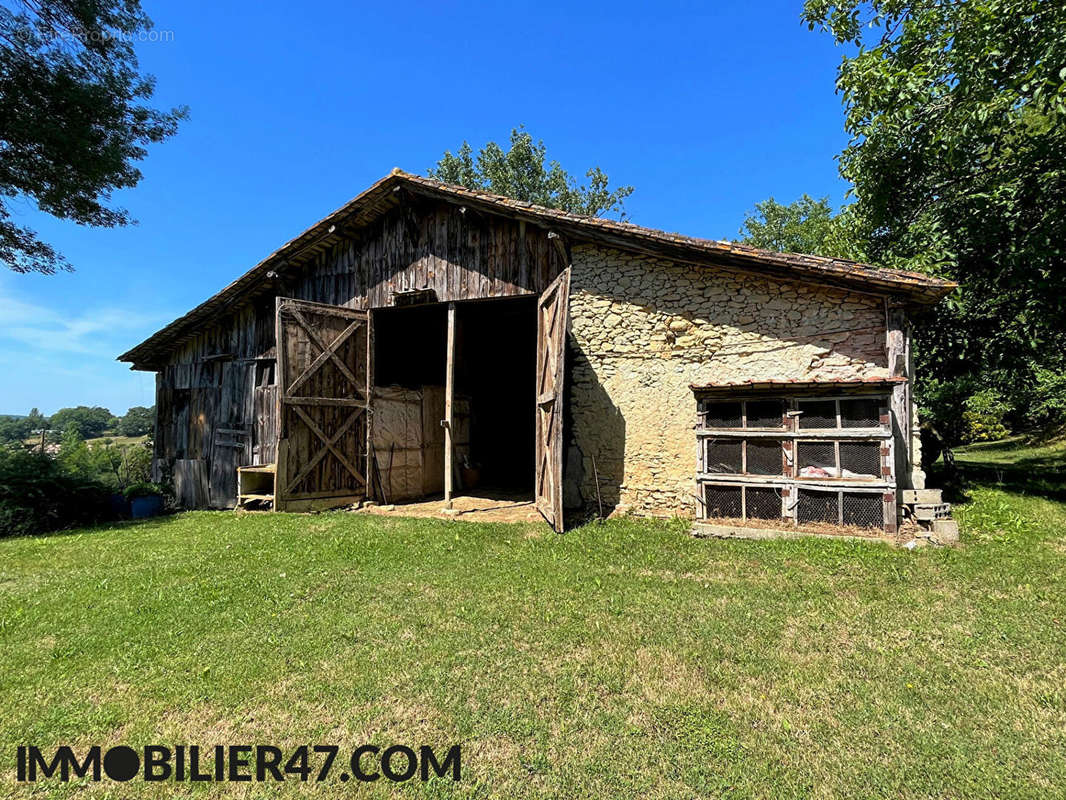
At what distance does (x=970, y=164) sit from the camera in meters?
9.17

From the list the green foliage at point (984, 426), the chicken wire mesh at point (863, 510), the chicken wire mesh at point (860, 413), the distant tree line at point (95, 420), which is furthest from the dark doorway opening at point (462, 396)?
the distant tree line at point (95, 420)

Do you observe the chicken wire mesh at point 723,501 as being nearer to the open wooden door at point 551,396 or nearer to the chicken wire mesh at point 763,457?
the chicken wire mesh at point 763,457

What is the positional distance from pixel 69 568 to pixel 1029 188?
1532 centimetres

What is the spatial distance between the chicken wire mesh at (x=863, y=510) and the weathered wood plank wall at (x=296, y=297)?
5739 millimetres

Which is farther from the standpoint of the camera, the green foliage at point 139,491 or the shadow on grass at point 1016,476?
the green foliage at point 139,491

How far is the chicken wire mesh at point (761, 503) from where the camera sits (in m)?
6.75

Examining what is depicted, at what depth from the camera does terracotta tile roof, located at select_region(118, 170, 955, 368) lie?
6629mm

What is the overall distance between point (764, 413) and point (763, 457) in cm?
62

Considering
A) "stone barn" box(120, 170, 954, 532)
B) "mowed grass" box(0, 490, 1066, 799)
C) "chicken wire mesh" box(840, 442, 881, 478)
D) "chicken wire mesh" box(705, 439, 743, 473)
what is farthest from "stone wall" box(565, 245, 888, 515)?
"mowed grass" box(0, 490, 1066, 799)

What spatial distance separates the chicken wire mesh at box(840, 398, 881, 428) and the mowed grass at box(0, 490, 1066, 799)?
5.13 ft

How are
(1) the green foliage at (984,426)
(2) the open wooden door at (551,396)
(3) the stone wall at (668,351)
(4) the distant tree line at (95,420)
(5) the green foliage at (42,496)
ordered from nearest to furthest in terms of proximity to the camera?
(3) the stone wall at (668,351) < (2) the open wooden door at (551,396) < (5) the green foliage at (42,496) < (1) the green foliage at (984,426) < (4) the distant tree line at (95,420)

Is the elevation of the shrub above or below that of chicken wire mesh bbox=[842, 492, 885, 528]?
above

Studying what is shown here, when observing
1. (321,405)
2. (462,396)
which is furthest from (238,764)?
(462,396)

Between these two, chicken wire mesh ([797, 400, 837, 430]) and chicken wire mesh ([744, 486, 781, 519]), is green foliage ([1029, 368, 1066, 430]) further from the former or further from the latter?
chicken wire mesh ([744, 486, 781, 519])
